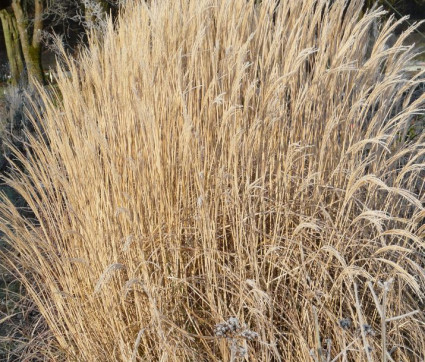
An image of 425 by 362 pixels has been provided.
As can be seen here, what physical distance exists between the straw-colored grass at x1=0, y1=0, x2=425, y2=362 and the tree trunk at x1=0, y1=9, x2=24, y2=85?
10544 mm

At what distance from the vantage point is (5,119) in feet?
20.7

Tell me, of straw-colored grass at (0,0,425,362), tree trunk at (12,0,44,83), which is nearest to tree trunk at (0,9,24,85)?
tree trunk at (12,0,44,83)

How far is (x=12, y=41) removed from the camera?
12188 millimetres

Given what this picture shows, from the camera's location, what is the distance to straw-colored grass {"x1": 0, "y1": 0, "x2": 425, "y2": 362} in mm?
1726

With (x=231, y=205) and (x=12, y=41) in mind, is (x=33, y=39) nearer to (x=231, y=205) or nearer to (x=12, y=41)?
(x=12, y=41)

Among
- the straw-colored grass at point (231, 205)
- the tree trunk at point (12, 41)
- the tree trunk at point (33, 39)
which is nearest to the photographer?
the straw-colored grass at point (231, 205)

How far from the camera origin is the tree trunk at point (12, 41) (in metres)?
11.9

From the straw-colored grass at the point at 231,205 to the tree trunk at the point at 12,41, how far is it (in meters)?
10.5

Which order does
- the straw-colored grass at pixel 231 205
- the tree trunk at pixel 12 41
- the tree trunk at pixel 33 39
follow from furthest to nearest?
the tree trunk at pixel 12 41 < the tree trunk at pixel 33 39 < the straw-colored grass at pixel 231 205

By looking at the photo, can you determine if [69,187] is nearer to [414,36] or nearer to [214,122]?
[214,122]

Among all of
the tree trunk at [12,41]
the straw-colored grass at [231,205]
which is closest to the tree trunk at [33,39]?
the tree trunk at [12,41]

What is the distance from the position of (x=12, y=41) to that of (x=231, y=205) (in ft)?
38.0

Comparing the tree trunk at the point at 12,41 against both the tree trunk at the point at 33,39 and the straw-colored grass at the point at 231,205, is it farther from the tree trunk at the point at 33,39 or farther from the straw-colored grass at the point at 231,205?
the straw-colored grass at the point at 231,205

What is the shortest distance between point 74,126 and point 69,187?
223 mm
